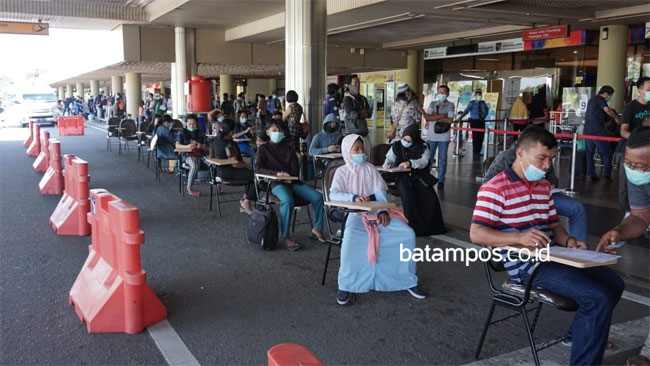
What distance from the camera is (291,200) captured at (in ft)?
23.1

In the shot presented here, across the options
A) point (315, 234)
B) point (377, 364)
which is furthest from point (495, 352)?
point (315, 234)

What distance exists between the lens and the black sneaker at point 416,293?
5.29 m

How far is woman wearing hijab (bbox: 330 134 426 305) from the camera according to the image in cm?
512

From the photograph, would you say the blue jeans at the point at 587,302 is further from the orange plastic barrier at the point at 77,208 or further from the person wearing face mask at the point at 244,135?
the person wearing face mask at the point at 244,135

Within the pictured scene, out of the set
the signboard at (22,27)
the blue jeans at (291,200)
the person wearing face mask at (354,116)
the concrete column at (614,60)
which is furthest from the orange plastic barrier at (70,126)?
the blue jeans at (291,200)

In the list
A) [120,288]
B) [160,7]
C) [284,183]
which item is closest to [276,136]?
[284,183]

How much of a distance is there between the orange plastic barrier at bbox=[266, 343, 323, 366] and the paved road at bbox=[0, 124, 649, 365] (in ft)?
7.94

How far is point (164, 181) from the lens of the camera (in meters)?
12.6

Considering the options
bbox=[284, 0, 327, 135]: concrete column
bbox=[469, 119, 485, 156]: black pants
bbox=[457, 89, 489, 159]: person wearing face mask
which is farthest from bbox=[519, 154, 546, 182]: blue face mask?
bbox=[469, 119, 485, 156]: black pants

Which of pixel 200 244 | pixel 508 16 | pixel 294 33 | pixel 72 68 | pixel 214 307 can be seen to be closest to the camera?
pixel 214 307

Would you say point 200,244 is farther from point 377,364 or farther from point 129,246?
point 377,364

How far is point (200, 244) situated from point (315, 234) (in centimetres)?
143

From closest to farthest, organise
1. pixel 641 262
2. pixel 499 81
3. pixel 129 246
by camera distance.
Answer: pixel 129 246 < pixel 641 262 < pixel 499 81

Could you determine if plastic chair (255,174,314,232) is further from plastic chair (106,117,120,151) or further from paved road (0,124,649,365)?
plastic chair (106,117,120,151)
